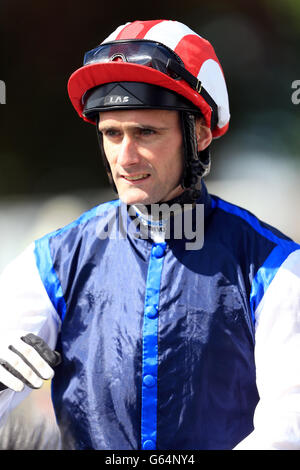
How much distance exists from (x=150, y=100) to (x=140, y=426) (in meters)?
1.09

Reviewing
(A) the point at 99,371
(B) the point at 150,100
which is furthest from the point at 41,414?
(B) the point at 150,100

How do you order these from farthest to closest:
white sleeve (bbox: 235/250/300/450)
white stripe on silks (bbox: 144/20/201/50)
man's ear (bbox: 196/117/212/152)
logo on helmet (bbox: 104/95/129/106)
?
man's ear (bbox: 196/117/212/152), white stripe on silks (bbox: 144/20/201/50), logo on helmet (bbox: 104/95/129/106), white sleeve (bbox: 235/250/300/450)

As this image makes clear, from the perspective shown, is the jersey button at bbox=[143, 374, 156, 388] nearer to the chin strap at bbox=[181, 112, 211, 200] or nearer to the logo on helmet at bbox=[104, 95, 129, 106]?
the chin strap at bbox=[181, 112, 211, 200]

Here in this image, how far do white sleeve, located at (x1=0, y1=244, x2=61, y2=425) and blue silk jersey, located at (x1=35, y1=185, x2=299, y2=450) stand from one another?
36 mm

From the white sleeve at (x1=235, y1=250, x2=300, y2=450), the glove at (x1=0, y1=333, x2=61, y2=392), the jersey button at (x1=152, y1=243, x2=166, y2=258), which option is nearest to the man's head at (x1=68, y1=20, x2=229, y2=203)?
the jersey button at (x1=152, y1=243, x2=166, y2=258)

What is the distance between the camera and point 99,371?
2000mm

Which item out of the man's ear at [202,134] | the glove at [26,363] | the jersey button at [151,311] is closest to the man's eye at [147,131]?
the man's ear at [202,134]

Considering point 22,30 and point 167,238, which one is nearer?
point 167,238

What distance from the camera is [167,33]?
202 cm

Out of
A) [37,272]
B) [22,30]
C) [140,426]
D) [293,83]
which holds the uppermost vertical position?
[22,30]

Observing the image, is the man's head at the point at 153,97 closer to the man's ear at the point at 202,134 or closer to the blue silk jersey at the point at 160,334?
the man's ear at the point at 202,134

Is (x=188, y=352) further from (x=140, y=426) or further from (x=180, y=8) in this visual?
(x=180, y=8)

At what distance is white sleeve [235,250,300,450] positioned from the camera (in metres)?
1.75

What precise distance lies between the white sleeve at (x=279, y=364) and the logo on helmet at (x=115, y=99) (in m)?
0.76
